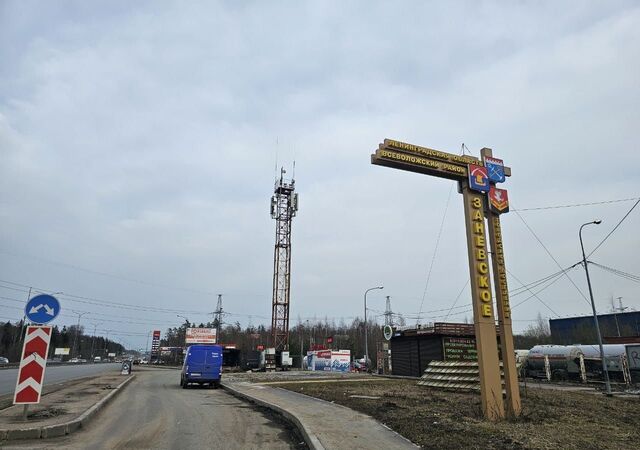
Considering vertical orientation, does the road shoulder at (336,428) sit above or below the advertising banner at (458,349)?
below

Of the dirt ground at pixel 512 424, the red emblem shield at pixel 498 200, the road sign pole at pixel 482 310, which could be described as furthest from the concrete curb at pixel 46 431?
the red emblem shield at pixel 498 200

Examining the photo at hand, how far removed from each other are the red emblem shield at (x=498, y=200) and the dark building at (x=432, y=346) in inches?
764

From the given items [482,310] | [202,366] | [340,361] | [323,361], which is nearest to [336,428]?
[482,310]

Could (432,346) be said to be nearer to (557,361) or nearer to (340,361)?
(557,361)

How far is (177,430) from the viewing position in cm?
987

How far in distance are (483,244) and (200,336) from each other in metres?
68.5

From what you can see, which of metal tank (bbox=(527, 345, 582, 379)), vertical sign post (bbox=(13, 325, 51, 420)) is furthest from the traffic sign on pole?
metal tank (bbox=(527, 345, 582, 379))

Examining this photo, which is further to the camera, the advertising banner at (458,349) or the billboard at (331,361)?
the billboard at (331,361)

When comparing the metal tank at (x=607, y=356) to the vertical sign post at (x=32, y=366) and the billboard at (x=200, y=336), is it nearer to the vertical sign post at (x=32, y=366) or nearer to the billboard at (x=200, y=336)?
the vertical sign post at (x=32, y=366)

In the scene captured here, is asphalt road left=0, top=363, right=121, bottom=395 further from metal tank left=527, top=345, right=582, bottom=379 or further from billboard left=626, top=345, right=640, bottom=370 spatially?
metal tank left=527, top=345, right=582, bottom=379

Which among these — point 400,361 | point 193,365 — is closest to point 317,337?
point 400,361

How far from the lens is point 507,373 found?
11977 millimetres

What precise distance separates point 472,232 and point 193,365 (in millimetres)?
18237

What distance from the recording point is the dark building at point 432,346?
1267 inches
